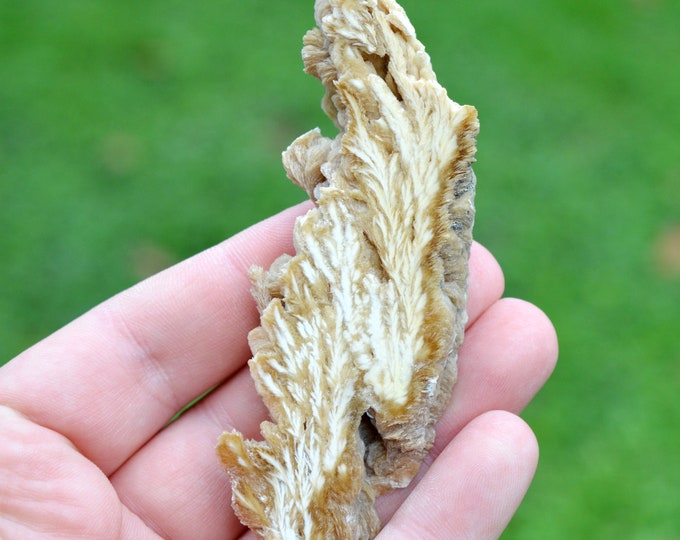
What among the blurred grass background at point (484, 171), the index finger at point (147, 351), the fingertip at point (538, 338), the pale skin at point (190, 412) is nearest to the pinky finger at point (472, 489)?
the pale skin at point (190, 412)

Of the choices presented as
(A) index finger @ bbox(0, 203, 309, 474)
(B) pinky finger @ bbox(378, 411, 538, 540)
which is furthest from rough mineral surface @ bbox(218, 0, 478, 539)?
(A) index finger @ bbox(0, 203, 309, 474)

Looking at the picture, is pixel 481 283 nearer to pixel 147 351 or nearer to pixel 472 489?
pixel 472 489

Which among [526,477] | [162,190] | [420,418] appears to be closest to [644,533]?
[526,477]

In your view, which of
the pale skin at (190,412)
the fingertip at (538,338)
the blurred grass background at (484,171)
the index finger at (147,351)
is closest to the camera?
the pale skin at (190,412)

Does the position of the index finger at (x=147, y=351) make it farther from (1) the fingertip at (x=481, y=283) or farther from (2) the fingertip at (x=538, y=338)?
(2) the fingertip at (x=538, y=338)

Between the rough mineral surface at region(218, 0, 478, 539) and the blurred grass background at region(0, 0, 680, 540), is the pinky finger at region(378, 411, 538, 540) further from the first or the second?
the blurred grass background at region(0, 0, 680, 540)

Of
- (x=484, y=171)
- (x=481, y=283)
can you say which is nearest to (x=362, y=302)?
(x=481, y=283)
